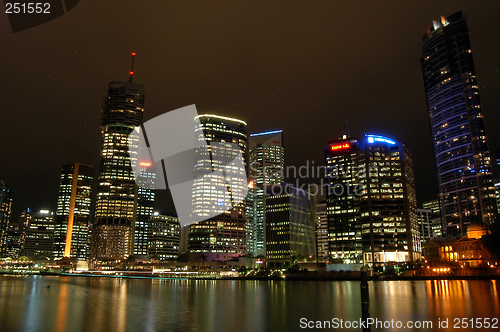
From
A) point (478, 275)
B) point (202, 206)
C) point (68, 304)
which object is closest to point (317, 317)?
point (68, 304)

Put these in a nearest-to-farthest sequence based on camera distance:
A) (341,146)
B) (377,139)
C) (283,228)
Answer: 1. (377,139)
2. (341,146)
3. (283,228)

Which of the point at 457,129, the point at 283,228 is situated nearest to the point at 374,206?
the point at 283,228

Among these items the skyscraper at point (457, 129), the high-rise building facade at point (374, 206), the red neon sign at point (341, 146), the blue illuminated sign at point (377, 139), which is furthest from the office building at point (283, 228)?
the skyscraper at point (457, 129)

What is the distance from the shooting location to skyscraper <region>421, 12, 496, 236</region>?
165 m

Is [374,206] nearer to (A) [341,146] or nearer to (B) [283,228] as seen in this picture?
(A) [341,146]

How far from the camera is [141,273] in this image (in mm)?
151250

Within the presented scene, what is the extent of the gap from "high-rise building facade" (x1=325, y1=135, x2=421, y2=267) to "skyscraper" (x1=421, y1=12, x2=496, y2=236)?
Result: 80.5 ft

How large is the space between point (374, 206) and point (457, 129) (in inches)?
2424

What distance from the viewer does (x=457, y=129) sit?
568 feet

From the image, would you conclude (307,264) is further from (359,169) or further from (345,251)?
(359,169)

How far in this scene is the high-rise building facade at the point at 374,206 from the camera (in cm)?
14462

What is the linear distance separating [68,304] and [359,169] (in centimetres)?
13425

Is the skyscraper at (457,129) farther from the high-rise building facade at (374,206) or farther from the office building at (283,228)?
the office building at (283,228)

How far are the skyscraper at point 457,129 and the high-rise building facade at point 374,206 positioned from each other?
24.5 metres
